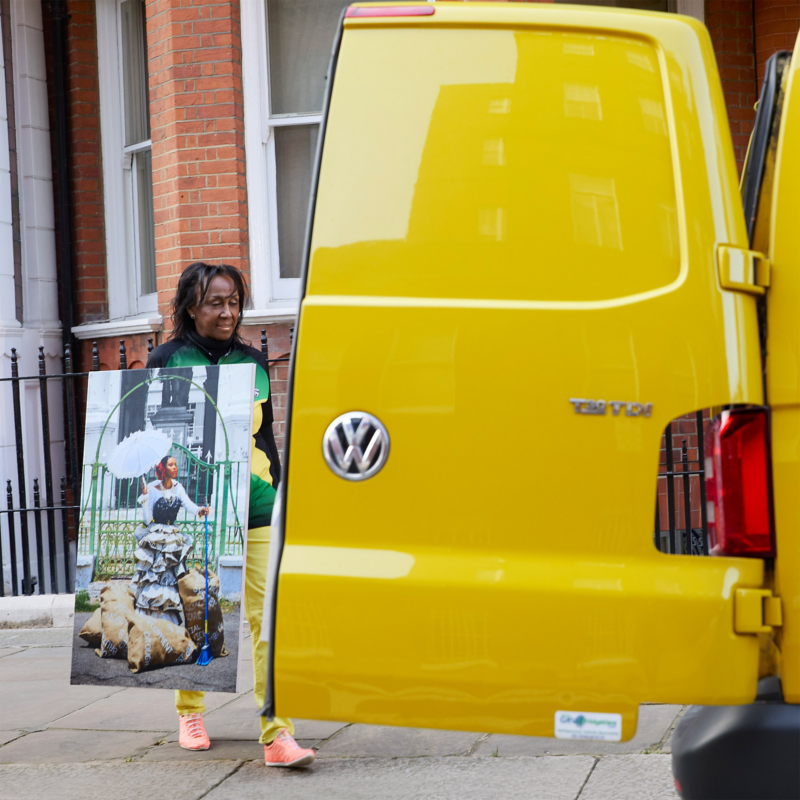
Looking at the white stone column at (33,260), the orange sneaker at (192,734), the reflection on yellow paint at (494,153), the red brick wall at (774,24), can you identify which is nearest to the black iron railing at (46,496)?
the white stone column at (33,260)

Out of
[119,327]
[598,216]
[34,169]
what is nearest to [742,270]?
[598,216]

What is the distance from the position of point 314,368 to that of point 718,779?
1.18 metres

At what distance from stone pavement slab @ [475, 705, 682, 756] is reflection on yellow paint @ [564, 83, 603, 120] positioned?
2.57 m

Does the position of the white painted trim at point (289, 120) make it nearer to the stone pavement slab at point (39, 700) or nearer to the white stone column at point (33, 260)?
the white stone column at point (33, 260)

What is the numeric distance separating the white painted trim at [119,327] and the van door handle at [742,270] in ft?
20.0

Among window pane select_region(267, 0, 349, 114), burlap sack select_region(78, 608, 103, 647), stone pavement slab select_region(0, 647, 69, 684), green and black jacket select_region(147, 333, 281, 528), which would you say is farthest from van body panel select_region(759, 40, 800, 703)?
window pane select_region(267, 0, 349, 114)

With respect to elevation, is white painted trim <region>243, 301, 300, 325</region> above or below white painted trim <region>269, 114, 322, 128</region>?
below

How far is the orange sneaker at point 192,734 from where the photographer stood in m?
4.07

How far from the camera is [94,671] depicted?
11.9ft

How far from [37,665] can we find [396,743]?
2.65 metres

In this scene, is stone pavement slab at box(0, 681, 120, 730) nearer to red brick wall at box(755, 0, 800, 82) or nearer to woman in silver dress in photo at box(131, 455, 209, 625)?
woman in silver dress in photo at box(131, 455, 209, 625)

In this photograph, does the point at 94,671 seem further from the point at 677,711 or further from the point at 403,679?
the point at 677,711

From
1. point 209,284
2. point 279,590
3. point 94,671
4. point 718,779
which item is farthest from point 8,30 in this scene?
point 718,779

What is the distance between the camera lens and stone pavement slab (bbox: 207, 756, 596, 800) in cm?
353
